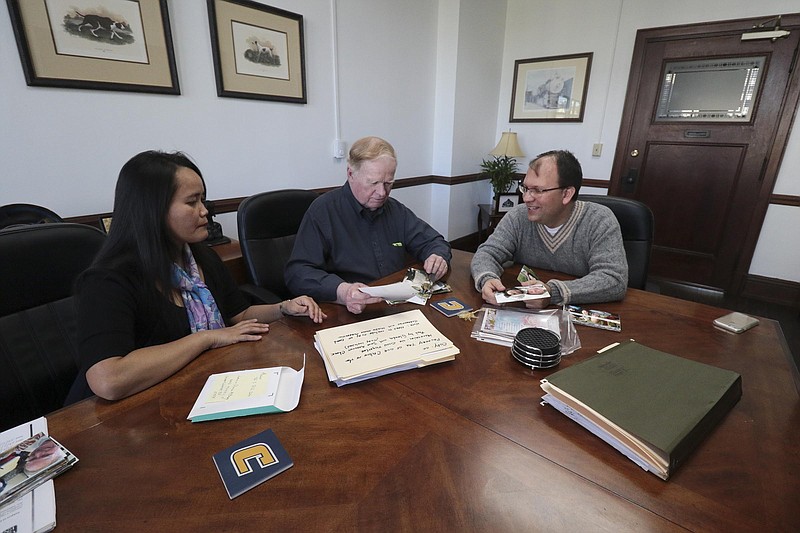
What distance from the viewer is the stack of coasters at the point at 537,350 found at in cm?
91

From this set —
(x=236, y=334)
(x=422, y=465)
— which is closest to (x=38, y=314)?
(x=236, y=334)

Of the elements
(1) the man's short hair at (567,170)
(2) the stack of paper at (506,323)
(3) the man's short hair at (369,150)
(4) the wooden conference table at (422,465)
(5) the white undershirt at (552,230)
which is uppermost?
(3) the man's short hair at (369,150)

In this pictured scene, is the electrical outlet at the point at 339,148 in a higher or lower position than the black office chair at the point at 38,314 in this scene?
higher

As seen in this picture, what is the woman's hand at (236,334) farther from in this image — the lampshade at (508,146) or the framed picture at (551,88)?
the framed picture at (551,88)

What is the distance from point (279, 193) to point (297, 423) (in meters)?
1.35

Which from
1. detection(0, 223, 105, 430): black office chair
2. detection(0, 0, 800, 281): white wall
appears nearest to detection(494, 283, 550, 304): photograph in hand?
detection(0, 223, 105, 430): black office chair

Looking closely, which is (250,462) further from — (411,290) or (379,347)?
(411,290)

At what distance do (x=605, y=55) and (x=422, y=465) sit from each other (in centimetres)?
404

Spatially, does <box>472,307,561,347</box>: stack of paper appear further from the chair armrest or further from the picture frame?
the picture frame

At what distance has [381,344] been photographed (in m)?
0.98

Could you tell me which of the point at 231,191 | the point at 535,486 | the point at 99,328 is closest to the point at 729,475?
the point at 535,486

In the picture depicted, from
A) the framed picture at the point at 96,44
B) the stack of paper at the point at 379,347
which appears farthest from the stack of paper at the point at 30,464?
the framed picture at the point at 96,44

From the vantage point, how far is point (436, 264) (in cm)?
152

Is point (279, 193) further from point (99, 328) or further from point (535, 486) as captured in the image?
point (535, 486)
